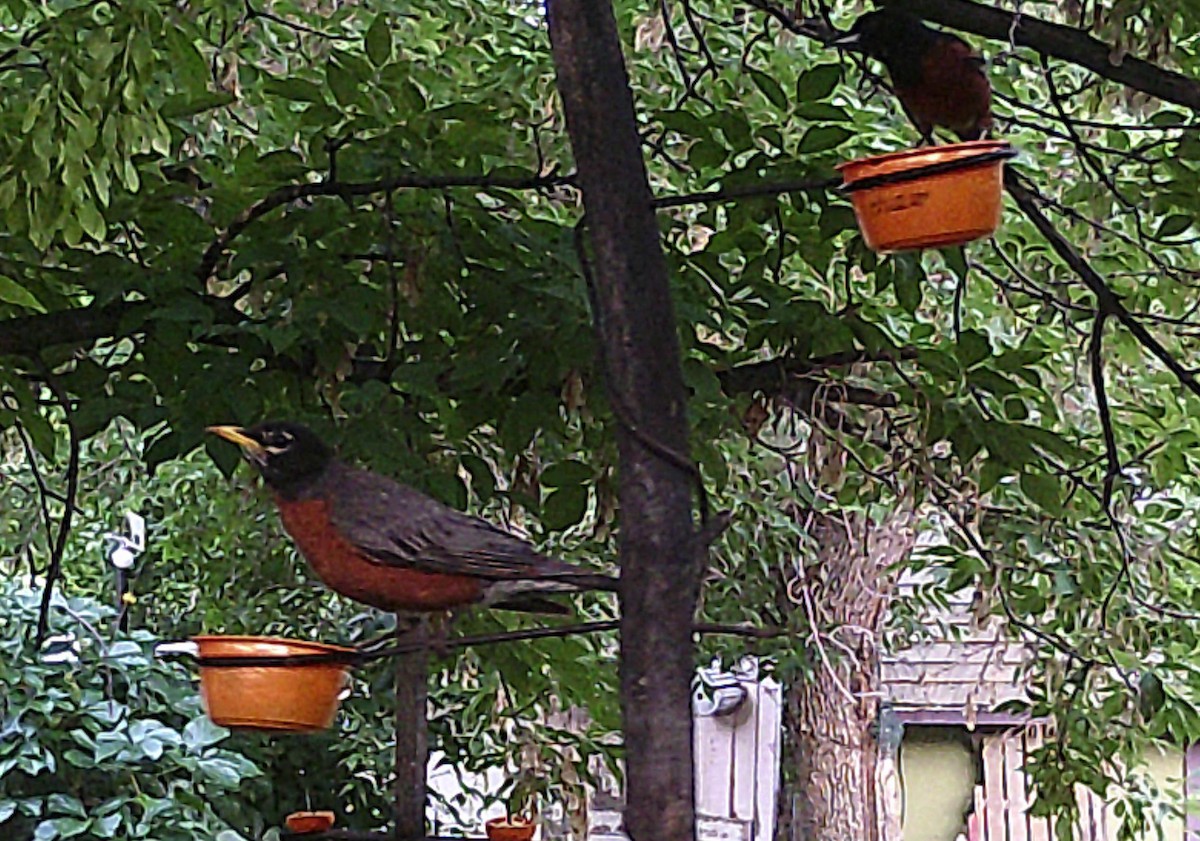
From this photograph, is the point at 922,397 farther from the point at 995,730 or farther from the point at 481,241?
the point at 995,730

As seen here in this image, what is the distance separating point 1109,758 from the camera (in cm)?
242

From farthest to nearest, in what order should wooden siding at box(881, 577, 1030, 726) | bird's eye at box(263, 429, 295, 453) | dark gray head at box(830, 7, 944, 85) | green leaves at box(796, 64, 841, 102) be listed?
wooden siding at box(881, 577, 1030, 726) < green leaves at box(796, 64, 841, 102) < dark gray head at box(830, 7, 944, 85) < bird's eye at box(263, 429, 295, 453)

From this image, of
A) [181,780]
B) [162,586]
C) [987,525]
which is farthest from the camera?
[162,586]

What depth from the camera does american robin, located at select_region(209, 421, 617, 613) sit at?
92cm

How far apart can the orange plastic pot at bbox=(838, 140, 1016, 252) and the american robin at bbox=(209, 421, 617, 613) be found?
0.89ft

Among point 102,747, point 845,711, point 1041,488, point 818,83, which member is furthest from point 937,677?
point 818,83

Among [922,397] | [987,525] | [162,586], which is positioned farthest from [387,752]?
[922,397]

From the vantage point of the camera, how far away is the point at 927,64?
149cm

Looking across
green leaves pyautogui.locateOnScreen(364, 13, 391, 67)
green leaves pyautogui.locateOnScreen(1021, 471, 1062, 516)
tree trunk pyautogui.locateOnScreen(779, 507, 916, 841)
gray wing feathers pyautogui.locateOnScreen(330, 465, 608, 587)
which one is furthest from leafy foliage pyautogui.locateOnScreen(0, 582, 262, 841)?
gray wing feathers pyautogui.locateOnScreen(330, 465, 608, 587)

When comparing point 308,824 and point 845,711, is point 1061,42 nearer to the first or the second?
point 308,824

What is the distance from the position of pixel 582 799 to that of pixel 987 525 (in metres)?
0.87

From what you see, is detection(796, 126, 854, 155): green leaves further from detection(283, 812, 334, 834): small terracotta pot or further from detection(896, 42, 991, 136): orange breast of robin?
A: detection(283, 812, 334, 834): small terracotta pot

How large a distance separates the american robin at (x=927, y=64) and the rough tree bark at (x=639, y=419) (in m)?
0.68

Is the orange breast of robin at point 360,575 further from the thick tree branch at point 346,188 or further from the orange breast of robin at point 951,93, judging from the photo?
the orange breast of robin at point 951,93
